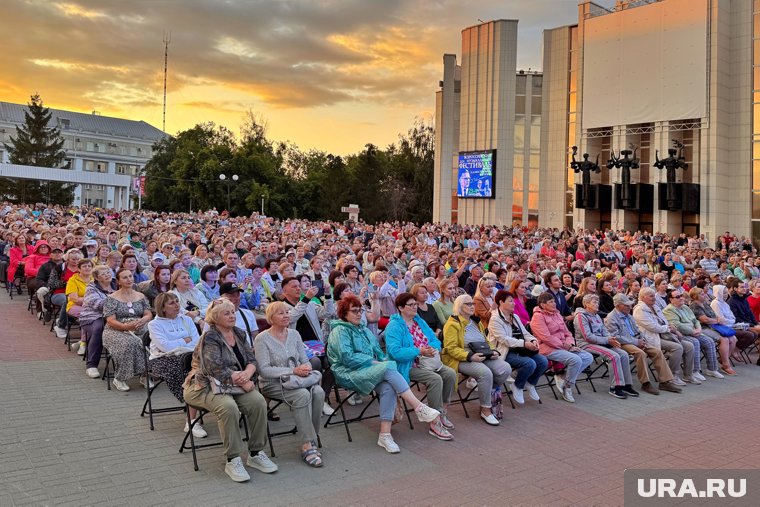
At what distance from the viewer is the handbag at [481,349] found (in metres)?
6.84

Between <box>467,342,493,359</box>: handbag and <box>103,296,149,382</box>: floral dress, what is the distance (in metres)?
3.65

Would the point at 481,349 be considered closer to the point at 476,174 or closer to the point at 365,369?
the point at 365,369

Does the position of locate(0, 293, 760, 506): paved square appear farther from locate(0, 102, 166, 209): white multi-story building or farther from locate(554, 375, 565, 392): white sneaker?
locate(0, 102, 166, 209): white multi-story building

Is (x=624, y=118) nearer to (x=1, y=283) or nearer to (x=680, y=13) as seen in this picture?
A: (x=680, y=13)

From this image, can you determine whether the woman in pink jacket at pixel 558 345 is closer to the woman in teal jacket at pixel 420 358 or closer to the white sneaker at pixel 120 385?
the woman in teal jacket at pixel 420 358

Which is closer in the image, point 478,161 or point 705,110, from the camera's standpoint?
point 705,110

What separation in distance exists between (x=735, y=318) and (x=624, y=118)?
2504 centimetres

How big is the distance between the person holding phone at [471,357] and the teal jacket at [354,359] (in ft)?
3.27

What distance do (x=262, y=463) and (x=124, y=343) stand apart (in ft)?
A: 8.65

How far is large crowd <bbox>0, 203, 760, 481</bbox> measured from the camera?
5383 mm

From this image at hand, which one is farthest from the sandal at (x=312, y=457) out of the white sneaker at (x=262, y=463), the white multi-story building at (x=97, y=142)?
the white multi-story building at (x=97, y=142)

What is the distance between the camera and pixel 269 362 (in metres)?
5.53

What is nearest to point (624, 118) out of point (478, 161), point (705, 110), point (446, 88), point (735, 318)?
point (705, 110)

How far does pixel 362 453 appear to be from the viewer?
5.53 metres
